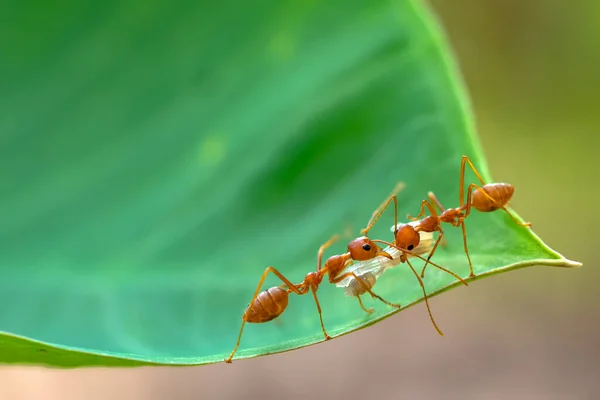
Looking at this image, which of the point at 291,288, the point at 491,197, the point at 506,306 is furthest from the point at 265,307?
the point at 506,306

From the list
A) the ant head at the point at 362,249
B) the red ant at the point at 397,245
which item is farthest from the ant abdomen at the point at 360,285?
the ant head at the point at 362,249

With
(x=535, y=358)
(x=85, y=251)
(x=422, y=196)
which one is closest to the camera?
(x=422, y=196)

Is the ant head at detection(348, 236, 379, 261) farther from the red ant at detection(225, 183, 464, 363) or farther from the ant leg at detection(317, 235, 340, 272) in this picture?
the ant leg at detection(317, 235, 340, 272)

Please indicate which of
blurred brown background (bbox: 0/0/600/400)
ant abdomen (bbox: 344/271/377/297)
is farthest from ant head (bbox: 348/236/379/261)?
blurred brown background (bbox: 0/0/600/400)

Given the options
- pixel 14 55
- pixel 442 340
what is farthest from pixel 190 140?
pixel 442 340

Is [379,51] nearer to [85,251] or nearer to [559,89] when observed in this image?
[85,251]

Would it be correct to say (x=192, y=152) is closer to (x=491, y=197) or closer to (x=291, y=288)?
(x=291, y=288)
